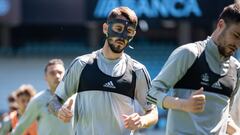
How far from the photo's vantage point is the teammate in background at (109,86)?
6.18 m

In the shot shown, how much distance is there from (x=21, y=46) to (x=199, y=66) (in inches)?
935

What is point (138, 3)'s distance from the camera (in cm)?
886

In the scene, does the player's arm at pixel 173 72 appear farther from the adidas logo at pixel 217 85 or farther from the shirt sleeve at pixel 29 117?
the shirt sleeve at pixel 29 117

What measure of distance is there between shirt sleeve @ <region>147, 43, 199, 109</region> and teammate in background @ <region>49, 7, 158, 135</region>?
0.49 meters

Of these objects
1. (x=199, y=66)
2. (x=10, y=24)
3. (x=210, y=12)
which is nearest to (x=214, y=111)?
(x=199, y=66)

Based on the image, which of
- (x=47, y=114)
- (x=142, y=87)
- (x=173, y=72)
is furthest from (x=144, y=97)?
(x=47, y=114)

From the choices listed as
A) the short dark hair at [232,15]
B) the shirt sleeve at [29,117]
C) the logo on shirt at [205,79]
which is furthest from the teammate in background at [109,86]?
the shirt sleeve at [29,117]

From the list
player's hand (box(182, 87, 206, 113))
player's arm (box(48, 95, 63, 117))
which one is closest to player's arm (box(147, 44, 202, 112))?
player's hand (box(182, 87, 206, 113))

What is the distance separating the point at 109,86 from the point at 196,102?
1.08 meters

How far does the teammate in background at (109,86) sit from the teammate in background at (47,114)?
8.09ft

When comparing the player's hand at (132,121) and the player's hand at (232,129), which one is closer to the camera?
the player's hand at (132,121)

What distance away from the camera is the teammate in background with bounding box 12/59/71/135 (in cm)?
883

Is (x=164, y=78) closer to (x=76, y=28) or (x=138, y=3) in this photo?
(x=138, y=3)

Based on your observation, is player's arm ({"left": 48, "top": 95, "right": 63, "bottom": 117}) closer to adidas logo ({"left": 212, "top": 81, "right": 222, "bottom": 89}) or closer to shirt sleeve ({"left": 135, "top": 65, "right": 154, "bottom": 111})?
shirt sleeve ({"left": 135, "top": 65, "right": 154, "bottom": 111})
